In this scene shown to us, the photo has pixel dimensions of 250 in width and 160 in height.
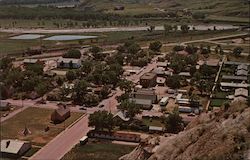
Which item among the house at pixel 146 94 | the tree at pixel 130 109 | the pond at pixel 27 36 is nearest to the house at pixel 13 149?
the tree at pixel 130 109

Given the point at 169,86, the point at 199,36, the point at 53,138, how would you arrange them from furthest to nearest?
the point at 199,36 → the point at 169,86 → the point at 53,138

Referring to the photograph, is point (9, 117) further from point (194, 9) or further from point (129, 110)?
point (194, 9)

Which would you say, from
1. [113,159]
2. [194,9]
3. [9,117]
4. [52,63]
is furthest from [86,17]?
[113,159]

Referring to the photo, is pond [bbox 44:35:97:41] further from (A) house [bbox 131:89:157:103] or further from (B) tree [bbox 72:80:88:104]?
(A) house [bbox 131:89:157:103]

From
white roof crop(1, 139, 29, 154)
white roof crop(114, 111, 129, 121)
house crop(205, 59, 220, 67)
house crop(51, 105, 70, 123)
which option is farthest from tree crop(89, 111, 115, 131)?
house crop(205, 59, 220, 67)

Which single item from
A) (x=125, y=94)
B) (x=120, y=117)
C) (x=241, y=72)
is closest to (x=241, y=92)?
(x=241, y=72)

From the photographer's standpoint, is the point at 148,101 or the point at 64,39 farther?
the point at 64,39

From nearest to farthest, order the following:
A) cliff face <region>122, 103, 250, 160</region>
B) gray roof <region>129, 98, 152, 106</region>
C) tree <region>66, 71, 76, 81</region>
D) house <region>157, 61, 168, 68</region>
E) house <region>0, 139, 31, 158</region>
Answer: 1. cliff face <region>122, 103, 250, 160</region>
2. house <region>0, 139, 31, 158</region>
3. gray roof <region>129, 98, 152, 106</region>
4. tree <region>66, 71, 76, 81</region>
5. house <region>157, 61, 168, 68</region>
